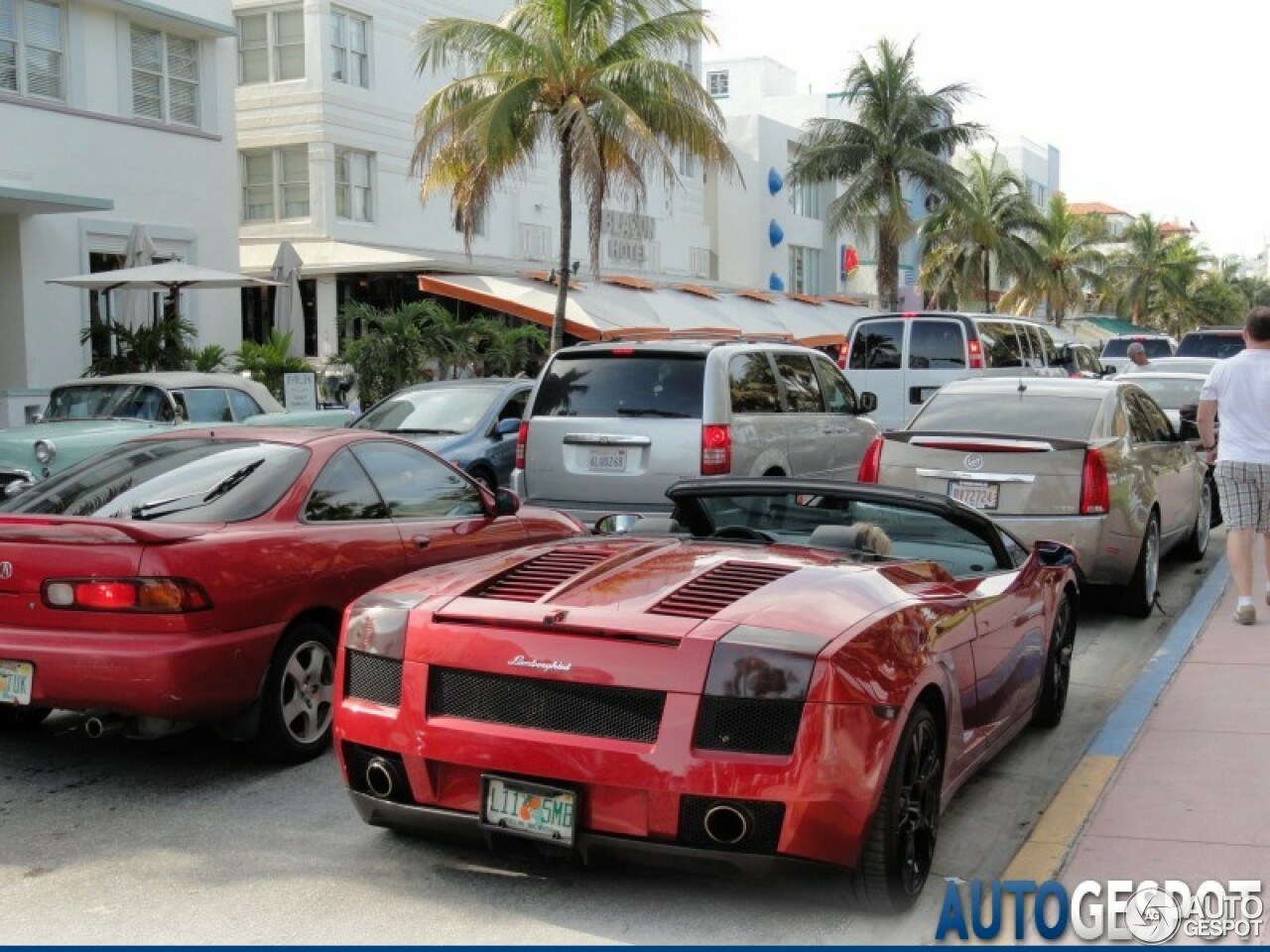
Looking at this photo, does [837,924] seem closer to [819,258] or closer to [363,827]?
[363,827]

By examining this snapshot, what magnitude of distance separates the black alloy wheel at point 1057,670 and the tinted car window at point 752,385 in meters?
4.29

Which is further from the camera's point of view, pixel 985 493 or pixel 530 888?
pixel 985 493

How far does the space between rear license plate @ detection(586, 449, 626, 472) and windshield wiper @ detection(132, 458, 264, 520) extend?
457 centimetres

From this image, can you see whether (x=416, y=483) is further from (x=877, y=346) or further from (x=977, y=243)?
Result: (x=977, y=243)

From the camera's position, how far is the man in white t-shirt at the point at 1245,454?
8.61 metres

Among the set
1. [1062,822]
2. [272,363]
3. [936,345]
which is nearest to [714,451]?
[1062,822]

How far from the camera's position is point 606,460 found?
419 inches

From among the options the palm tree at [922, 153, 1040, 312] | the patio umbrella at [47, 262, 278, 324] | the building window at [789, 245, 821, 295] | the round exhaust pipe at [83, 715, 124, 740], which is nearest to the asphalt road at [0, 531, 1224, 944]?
the round exhaust pipe at [83, 715, 124, 740]

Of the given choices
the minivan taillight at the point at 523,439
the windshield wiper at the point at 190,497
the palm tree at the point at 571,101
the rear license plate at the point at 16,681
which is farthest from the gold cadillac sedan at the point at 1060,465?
the palm tree at the point at 571,101

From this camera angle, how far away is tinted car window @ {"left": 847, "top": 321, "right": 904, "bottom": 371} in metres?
17.9

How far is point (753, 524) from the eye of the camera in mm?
5977

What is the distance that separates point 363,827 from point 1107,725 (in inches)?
137

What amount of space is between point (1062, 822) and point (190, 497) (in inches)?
149

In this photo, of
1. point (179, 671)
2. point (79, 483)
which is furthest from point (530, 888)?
point (79, 483)
